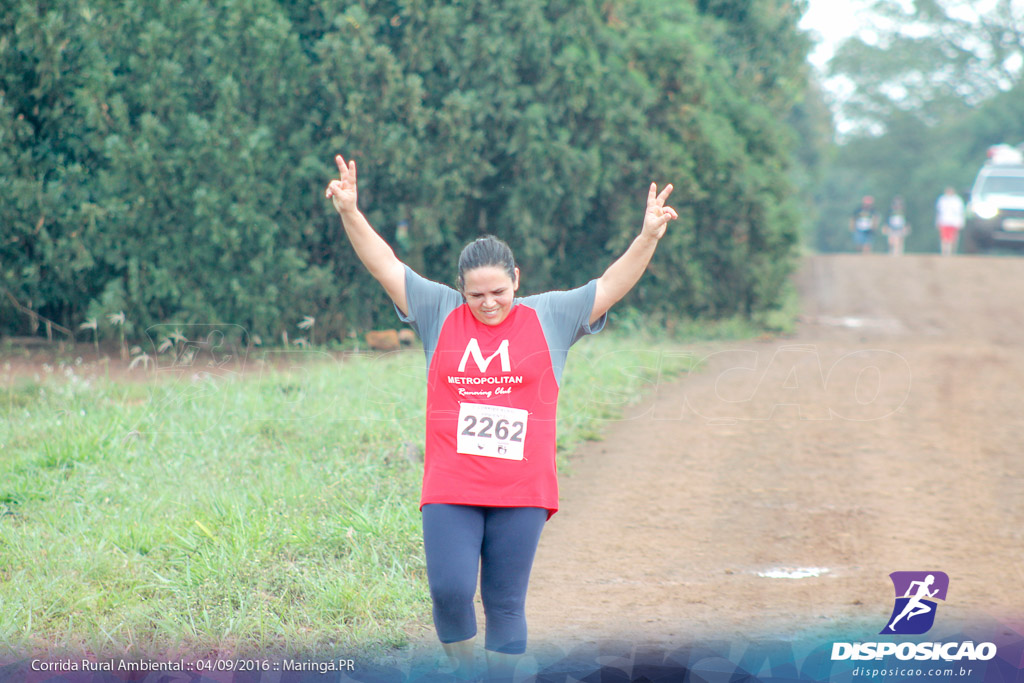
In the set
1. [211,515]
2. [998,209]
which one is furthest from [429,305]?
[998,209]

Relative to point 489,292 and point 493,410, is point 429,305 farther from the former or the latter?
point 493,410

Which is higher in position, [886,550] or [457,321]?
[457,321]

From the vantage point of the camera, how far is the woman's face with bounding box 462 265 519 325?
3646mm

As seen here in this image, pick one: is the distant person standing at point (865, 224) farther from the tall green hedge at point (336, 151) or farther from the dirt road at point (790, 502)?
the dirt road at point (790, 502)

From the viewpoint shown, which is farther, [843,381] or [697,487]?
[843,381]

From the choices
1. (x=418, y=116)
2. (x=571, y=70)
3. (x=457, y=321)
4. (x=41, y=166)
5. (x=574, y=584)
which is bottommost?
(x=574, y=584)

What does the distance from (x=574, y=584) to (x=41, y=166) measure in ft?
30.5

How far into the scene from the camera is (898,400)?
1105 cm

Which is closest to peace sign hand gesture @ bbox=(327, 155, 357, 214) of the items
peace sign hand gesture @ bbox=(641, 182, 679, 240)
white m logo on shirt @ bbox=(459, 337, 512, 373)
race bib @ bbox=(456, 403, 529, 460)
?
white m logo on shirt @ bbox=(459, 337, 512, 373)

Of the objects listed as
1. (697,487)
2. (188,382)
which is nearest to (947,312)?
(697,487)

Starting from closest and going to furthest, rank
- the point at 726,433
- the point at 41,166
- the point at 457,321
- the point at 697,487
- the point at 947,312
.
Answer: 1. the point at 457,321
2. the point at 697,487
3. the point at 726,433
4. the point at 41,166
5. the point at 947,312

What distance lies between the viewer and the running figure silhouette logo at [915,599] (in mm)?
4957

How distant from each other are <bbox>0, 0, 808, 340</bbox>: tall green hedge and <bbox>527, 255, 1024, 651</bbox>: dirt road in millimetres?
2644

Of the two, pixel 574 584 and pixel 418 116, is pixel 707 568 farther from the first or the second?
pixel 418 116
